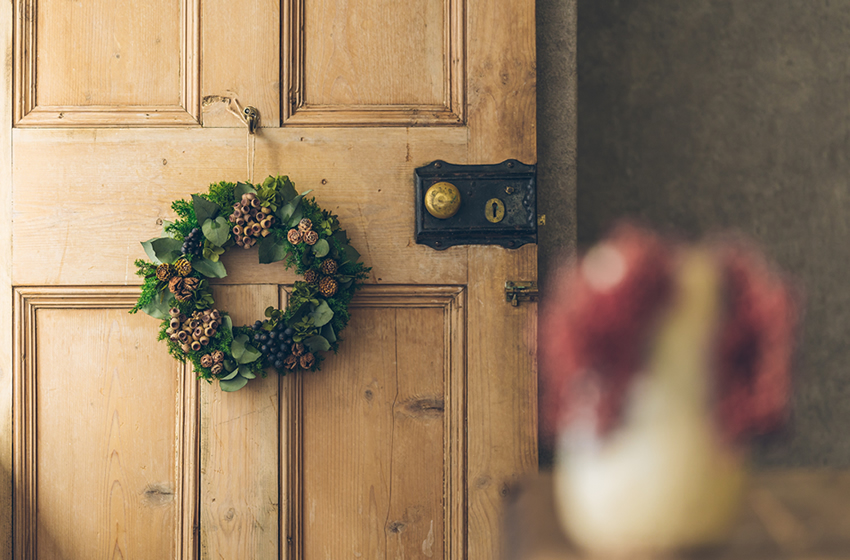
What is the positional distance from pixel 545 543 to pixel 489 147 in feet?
2.49

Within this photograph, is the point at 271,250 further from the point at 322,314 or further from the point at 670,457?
the point at 670,457

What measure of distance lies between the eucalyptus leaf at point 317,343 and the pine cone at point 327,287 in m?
0.08

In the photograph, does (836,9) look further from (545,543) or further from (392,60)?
(545,543)

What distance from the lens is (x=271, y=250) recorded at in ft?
3.23

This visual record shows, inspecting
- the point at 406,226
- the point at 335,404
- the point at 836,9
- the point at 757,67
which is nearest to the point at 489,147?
the point at 406,226

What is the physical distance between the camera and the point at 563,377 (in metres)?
0.42

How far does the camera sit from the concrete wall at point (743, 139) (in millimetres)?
1325

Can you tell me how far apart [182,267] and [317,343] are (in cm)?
27

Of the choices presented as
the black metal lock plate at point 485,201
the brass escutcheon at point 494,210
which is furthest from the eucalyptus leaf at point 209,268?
the brass escutcheon at point 494,210

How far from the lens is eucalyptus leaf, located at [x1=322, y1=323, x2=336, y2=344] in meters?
0.98

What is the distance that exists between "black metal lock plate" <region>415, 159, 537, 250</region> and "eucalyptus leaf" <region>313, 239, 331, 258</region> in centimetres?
17

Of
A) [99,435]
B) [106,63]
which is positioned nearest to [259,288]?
[99,435]

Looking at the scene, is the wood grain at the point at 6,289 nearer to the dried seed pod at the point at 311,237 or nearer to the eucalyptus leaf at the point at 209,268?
the eucalyptus leaf at the point at 209,268

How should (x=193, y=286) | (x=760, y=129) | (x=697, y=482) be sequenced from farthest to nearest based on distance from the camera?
(x=760, y=129), (x=193, y=286), (x=697, y=482)
